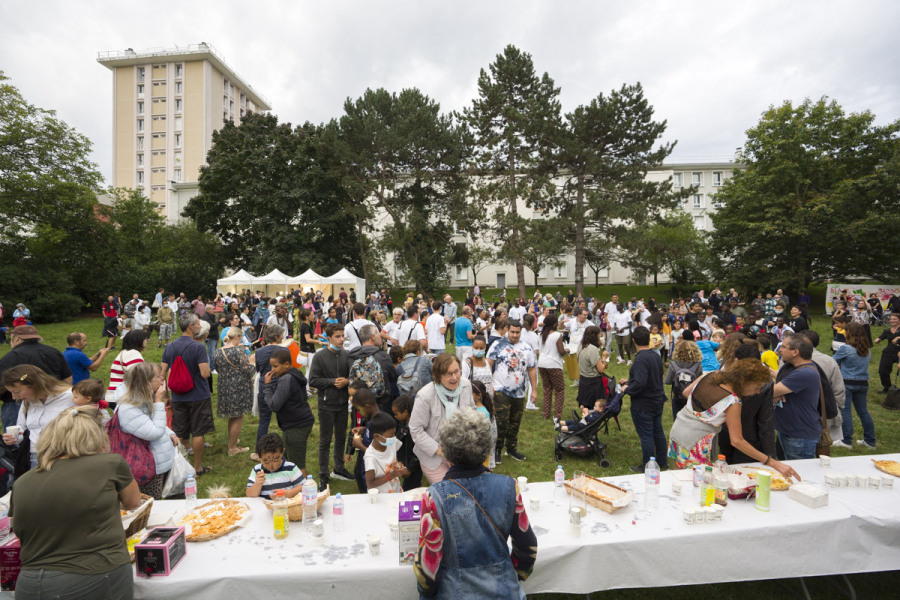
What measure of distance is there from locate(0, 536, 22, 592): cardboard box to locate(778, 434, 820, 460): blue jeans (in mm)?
5605

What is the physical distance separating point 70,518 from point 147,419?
4.44 ft

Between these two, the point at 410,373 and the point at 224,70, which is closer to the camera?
the point at 410,373

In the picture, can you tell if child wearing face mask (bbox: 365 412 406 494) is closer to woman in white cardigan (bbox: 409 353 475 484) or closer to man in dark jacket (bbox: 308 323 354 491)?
woman in white cardigan (bbox: 409 353 475 484)

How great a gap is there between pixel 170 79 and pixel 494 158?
46873mm

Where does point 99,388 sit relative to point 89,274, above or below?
below

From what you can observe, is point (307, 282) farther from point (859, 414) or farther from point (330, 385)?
point (859, 414)

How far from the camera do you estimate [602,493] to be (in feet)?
9.69

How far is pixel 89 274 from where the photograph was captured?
2497 cm

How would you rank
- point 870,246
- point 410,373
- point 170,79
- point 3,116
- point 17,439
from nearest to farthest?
point 17,439 < point 410,373 < point 3,116 < point 870,246 < point 170,79

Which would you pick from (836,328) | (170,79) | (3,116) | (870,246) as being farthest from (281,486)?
(170,79)

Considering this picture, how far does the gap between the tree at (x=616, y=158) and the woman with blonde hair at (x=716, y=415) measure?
2000cm

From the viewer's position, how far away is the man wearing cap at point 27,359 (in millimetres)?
4199

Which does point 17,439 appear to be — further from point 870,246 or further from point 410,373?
point 870,246

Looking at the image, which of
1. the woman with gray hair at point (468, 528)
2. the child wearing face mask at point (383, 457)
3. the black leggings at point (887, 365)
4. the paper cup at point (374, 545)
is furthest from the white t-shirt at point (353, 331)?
the black leggings at point (887, 365)
